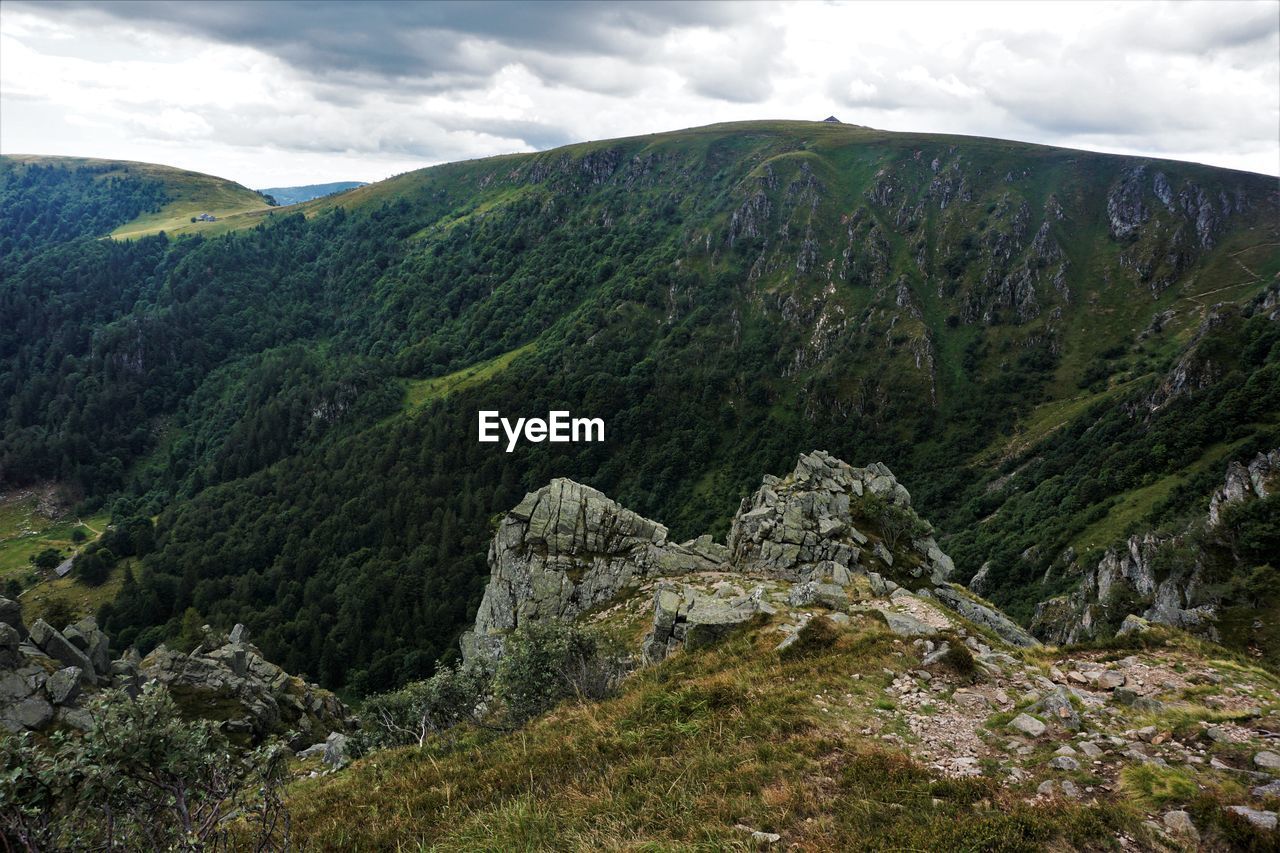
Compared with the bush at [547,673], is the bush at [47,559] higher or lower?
lower

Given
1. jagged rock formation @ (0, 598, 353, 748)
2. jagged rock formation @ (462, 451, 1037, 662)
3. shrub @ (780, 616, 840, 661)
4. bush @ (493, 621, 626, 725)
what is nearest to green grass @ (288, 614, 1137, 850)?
shrub @ (780, 616, 840, 661)

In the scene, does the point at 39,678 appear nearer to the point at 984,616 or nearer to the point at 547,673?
the point at 547,673

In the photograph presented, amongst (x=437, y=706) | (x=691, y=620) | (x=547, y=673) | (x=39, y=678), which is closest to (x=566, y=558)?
(x=437, y=706)

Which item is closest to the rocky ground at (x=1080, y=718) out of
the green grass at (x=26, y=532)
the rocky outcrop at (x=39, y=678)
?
the rocky outcrop at (x=39, y=678)

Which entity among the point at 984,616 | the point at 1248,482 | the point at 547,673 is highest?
the point at 547,673

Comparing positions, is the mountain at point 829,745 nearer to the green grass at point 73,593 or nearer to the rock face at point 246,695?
the rock face at point 246,695

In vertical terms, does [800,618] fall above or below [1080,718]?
below
